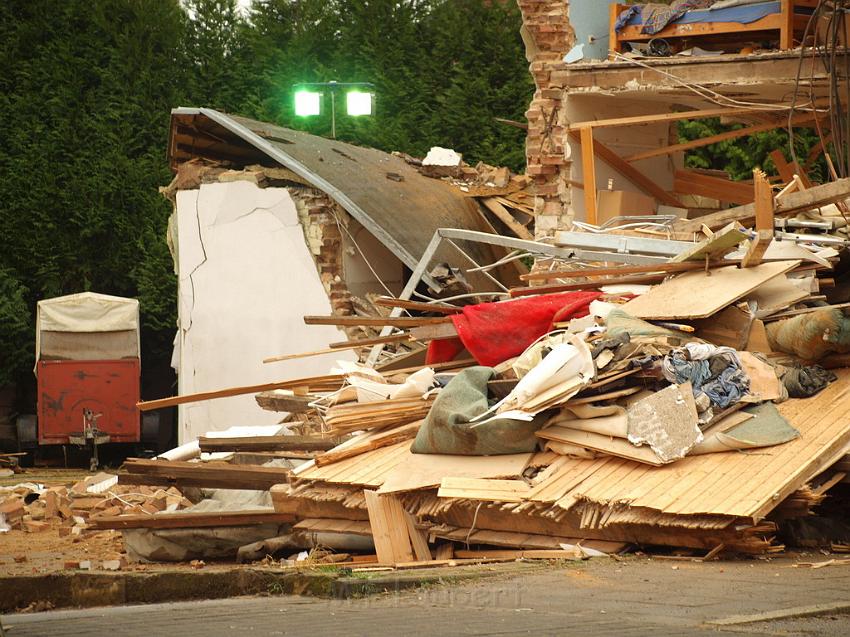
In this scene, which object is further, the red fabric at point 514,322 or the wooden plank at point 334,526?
the red fabric at point 514,322

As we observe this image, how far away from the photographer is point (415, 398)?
31.6ft

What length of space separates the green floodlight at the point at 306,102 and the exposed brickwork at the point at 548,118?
551cm

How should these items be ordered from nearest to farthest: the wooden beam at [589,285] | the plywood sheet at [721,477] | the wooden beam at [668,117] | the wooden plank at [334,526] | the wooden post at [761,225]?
the plywood sheet at [721,477]
the wooden plank at [334,526]
the wooden post at [761,225]
the wooden beam at [589,285]
the wooden beam at [668,117]

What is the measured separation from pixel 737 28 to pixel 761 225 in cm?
491

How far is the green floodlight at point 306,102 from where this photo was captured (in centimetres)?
1934

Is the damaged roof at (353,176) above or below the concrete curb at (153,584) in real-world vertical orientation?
above

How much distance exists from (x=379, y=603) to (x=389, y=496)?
2.75 m

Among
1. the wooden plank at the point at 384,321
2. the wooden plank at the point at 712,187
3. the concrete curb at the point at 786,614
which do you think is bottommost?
the concrete curb at the point at 786,614

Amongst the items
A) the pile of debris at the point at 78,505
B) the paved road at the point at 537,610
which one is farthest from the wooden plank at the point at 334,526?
the paved road at the point at 537,610

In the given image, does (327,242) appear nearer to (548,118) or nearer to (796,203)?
(548,118)

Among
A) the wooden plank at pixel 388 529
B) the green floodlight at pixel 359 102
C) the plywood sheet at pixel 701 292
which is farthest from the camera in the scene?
the green floodlight at pixel 359 102

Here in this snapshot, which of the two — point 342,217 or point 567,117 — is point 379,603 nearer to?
point 567,117

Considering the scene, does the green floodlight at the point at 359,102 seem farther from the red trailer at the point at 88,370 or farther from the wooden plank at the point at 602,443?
the wooden plank at the point at 602,443

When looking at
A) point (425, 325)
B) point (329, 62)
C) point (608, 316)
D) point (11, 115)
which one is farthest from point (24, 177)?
point (608, 316)
